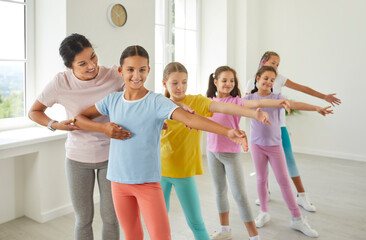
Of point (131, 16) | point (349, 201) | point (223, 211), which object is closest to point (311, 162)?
point (349, 201)

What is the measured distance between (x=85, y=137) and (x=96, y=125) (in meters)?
0.20

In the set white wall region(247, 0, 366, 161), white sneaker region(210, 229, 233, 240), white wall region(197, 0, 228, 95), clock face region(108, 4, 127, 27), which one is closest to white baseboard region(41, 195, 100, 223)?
white sneaker region(210, 229, 233, 240)

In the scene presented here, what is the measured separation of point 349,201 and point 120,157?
2.64 meters

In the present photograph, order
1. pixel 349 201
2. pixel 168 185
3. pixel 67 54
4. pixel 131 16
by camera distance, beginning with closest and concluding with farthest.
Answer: pixel 67 54
pixel 168 185
pixel 349 201
pixel 131 16

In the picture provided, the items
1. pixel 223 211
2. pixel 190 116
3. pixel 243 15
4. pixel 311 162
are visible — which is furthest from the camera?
pixel 243 15

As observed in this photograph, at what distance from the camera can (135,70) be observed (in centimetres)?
153

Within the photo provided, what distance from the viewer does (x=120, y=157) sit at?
1539mm

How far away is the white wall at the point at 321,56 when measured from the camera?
494cm

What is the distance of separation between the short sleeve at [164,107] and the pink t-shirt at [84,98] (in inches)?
16.3

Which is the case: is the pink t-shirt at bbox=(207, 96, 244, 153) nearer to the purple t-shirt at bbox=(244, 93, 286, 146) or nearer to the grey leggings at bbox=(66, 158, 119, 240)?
the purple t-shirt at bbox=(244, 93, 286, 146)

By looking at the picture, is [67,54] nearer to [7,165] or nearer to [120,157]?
[120,157]

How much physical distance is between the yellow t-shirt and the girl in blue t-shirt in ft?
1.33

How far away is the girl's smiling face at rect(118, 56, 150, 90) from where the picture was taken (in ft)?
5.02

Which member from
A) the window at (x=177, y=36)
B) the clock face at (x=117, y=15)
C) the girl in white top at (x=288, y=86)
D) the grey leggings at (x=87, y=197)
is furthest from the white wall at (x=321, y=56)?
the grey leggings at (x=87, y=197)
